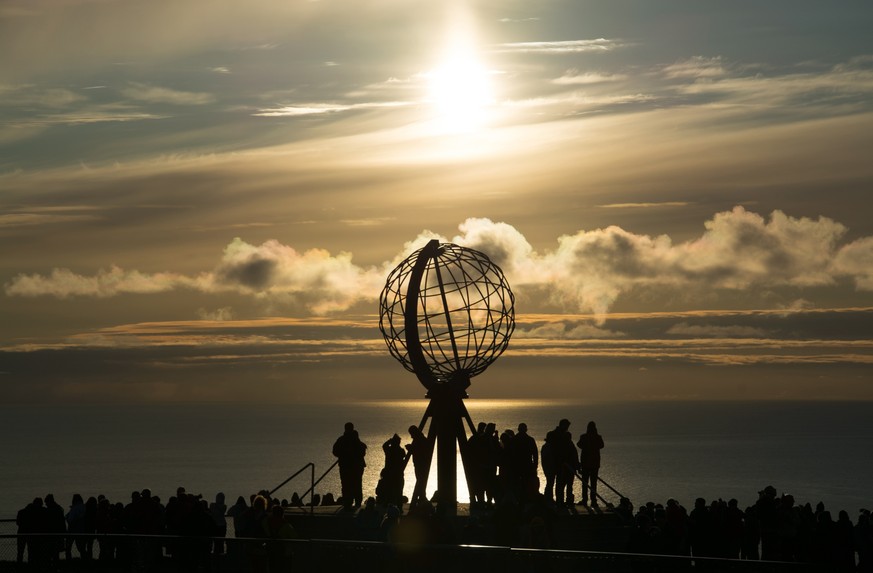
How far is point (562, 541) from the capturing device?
24.6 m

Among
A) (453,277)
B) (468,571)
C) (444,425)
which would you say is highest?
(453,277)

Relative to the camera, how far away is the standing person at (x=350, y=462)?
26.2 m

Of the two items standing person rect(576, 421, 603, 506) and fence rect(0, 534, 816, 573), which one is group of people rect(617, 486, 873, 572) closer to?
standing person rect(576, 421, 603, 506)

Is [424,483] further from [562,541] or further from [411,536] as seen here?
[411,536]

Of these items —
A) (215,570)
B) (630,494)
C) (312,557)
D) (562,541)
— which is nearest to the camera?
(312,557)

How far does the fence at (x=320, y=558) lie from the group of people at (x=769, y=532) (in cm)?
350

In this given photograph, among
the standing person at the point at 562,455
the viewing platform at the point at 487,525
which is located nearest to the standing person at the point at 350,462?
the viewing platform at the point at 487,525

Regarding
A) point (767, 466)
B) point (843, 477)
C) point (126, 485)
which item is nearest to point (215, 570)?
point (126, 485)

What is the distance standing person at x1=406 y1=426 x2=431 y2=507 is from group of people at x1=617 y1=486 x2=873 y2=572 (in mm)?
5866

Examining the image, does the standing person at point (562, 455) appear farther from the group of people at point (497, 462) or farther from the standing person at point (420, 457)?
the standing person at point (420, 457)

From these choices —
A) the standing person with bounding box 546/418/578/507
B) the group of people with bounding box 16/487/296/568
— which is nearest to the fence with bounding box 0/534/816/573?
the group of people with bounding box 16/487/296/568

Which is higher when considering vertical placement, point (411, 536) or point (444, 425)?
point (444, 425)

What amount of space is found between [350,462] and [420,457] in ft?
7.04

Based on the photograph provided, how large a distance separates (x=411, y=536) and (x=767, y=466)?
562 feet
